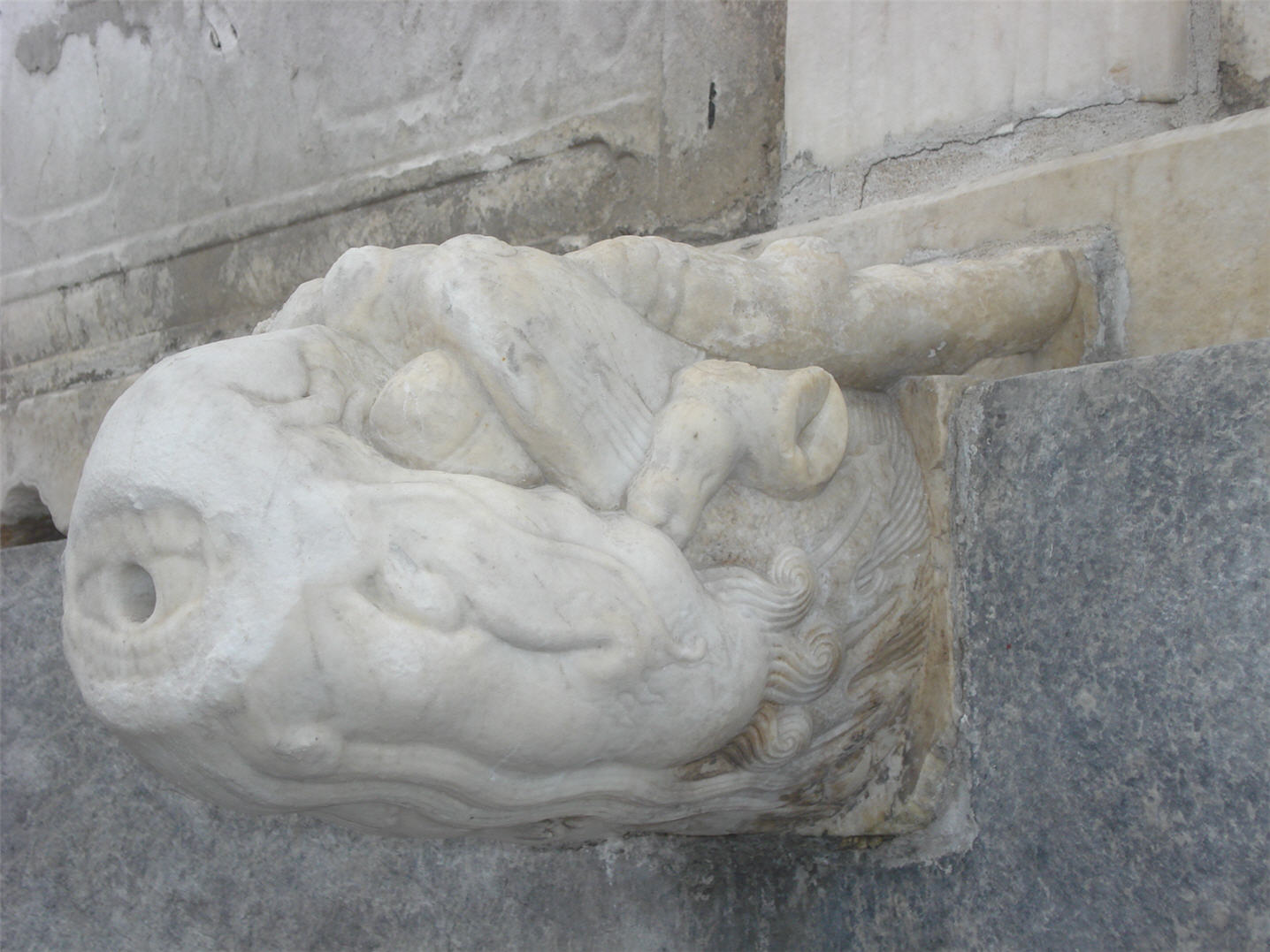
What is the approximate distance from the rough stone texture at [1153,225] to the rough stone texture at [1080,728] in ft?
0.90

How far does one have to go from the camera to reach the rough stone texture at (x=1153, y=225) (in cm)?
130

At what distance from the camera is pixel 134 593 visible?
3.35 feet

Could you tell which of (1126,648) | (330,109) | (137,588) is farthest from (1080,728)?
(330,109)

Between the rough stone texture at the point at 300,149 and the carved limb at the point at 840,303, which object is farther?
the rough stone texture at the point at 300,149

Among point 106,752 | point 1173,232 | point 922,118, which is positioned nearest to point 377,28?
point 922,118

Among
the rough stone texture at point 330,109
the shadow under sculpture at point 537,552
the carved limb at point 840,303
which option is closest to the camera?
the shadow under sculpture at point 537,552

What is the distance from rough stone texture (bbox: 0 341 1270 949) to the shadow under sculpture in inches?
3.3

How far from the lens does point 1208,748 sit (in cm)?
103

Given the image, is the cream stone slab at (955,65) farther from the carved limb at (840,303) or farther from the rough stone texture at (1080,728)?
the rough stone texture at (1080,728)

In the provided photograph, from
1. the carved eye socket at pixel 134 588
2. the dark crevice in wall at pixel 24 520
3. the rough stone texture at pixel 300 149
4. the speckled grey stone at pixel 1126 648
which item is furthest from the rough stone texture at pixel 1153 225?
the dark crevice in wall at pixel 24 520

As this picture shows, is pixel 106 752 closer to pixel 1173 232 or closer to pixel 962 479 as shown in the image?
pixel 962 479

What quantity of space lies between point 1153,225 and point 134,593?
1.14 m

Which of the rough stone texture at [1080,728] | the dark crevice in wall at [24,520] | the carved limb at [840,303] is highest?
the carved limb at [840,303]

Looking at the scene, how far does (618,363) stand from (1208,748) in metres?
0.61
